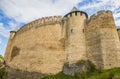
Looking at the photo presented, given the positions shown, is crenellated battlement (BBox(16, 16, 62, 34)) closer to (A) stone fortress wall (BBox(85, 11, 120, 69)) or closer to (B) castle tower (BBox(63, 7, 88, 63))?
(B) castle tower (BBox(63, 7, 88, 63))

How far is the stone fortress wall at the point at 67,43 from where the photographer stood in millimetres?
17138

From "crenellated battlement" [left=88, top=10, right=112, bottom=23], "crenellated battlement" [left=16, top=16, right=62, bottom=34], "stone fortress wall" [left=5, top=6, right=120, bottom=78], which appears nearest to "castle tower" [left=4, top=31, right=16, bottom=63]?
"stone fortress wall" [left=5, top=6, right=120, bottom=78]

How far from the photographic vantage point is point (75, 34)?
19.8 meters

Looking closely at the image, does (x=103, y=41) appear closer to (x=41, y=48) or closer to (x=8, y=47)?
(x=41, y=48)

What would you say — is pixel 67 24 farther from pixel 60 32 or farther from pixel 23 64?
pixel 23 64

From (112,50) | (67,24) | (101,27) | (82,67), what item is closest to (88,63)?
(82,67)

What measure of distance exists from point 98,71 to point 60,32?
27.9 feet

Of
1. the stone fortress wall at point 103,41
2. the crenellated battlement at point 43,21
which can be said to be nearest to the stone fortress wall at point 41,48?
the crenellated battlement at point 43,21

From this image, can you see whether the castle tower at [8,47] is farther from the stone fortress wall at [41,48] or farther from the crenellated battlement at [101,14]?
the crenellated battlement at [101,14]

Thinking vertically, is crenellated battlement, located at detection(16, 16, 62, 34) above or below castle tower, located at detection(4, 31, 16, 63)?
above

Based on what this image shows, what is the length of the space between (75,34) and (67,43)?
65.1 inches

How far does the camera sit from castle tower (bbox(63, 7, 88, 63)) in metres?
18.6

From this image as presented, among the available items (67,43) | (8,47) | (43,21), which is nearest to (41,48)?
(67,43)

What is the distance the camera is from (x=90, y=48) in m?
18.4
